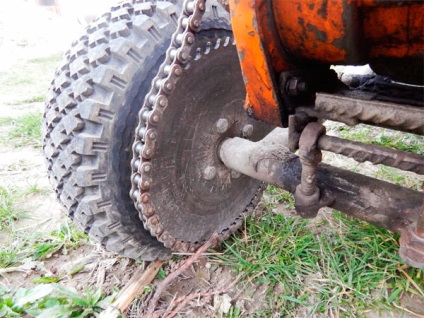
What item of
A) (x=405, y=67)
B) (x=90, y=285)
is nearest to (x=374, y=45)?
(x=405, y=67)

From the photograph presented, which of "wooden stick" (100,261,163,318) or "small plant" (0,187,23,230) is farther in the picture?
"small plant" (0,187,23,230)

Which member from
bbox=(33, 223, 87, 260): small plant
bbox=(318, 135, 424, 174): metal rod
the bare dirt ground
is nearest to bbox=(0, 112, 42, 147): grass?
the bare dirt ground

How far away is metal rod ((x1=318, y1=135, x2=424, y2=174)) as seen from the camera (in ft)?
3.02

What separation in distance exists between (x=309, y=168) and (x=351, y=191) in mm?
261

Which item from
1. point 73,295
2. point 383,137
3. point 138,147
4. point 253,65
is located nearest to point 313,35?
point 253,65

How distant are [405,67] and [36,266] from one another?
1.90 meters

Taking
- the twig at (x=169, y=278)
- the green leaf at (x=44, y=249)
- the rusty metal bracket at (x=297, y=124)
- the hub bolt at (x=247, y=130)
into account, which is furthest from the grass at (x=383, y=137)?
the green leaf at (x=44, y=249)

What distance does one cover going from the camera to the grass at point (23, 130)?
3.46 metres

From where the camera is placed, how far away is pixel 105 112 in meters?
1.32

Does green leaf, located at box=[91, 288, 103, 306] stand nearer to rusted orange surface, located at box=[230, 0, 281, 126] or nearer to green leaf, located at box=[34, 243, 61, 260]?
green leaf, located at box=[34, 243, 61, 260]

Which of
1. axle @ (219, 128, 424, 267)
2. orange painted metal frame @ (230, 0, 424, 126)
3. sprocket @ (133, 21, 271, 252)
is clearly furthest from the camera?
sprocket @ (133, 21, 271, 252)

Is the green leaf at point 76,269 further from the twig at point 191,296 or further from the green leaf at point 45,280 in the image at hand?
the twig at point 191,296

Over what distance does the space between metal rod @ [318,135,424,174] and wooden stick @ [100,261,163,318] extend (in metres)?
1.06

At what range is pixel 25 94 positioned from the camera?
5230mm
